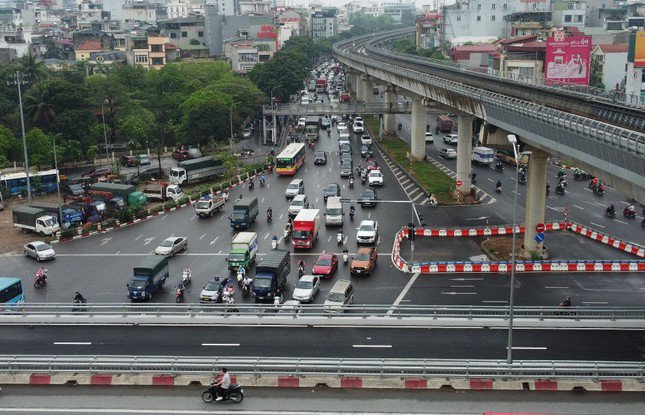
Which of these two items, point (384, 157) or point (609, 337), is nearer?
point (609, 337)

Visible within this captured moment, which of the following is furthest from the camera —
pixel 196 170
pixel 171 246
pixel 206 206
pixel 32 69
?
pixel 32 69

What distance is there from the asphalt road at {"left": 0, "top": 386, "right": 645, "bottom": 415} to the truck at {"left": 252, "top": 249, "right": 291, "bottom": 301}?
49.0 feet

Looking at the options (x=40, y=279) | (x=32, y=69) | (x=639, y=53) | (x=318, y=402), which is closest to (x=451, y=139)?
(x=639, y=53)

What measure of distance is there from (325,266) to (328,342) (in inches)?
590

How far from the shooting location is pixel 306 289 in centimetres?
4053

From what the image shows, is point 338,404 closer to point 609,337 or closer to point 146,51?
point 609,337

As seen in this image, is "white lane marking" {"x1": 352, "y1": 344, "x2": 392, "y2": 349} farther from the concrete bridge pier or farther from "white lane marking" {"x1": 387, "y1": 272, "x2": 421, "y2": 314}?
the concrete bridge pier

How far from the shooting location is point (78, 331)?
3222 cm

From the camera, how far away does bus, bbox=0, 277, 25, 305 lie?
38.2 m

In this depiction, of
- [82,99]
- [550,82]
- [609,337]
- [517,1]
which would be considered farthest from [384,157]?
[517,1]

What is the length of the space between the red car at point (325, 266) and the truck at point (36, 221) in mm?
24165

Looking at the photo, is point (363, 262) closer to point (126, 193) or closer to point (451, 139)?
point (126, 193)

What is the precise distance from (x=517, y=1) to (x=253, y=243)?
439 ft

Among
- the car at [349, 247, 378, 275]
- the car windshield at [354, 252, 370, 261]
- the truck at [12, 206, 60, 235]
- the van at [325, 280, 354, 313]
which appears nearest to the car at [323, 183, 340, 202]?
the car at [349, 247, 378, 275]
